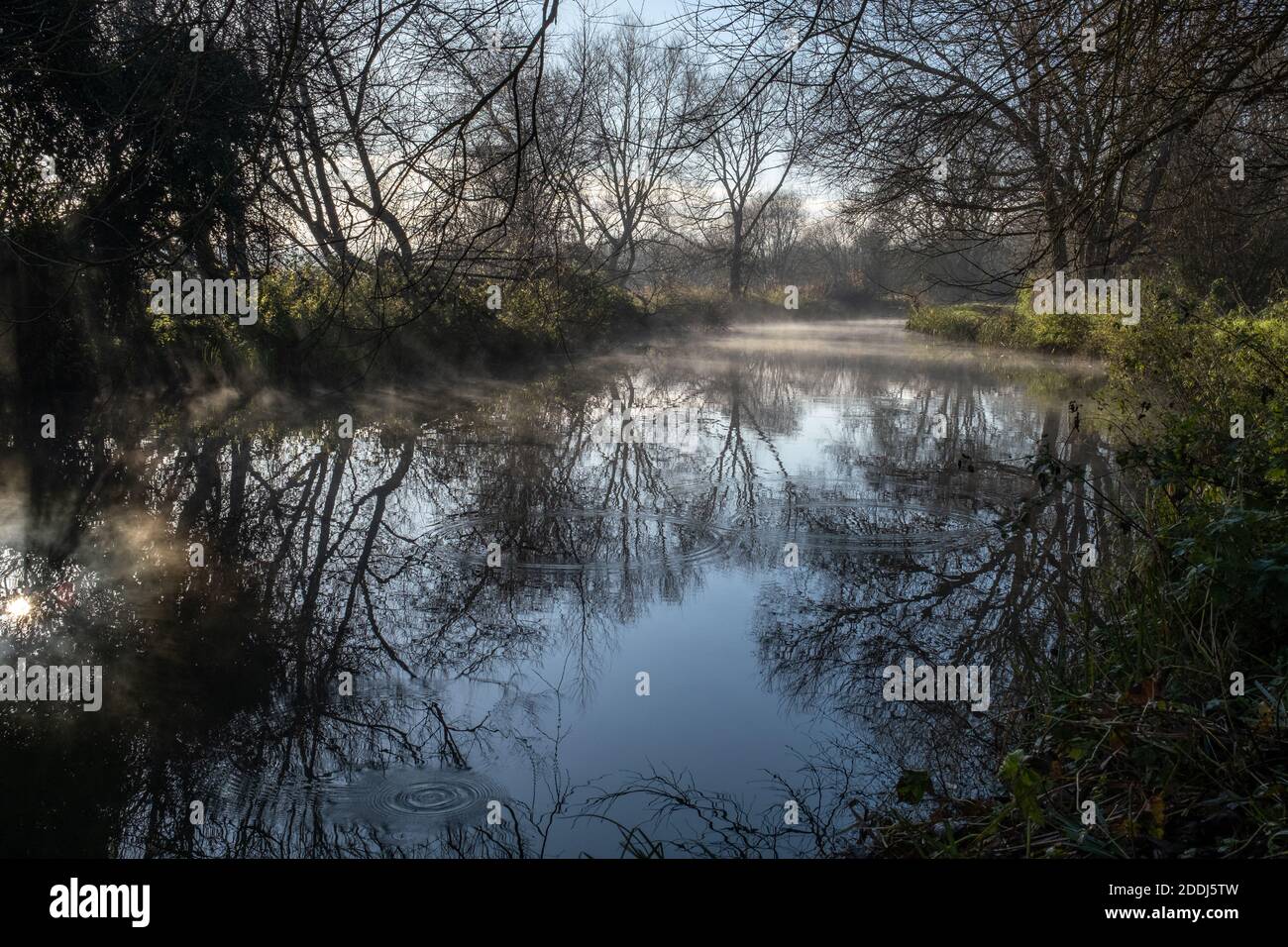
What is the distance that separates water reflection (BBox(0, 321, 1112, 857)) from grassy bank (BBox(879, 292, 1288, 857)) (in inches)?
12.2

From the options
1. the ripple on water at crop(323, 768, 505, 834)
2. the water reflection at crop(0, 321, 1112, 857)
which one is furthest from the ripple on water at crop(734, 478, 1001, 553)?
the ripple on water at crop(323, 768, 505, 834)

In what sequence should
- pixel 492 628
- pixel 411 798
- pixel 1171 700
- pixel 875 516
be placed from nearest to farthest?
pixel 411 798 → pixel 1171 700 → pixel 492 628 → pixel 875 516

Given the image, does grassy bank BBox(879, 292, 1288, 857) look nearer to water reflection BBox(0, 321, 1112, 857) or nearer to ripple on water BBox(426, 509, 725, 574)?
water reflection BBox(0, 321, 1112, 857)

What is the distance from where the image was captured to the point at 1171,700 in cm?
365

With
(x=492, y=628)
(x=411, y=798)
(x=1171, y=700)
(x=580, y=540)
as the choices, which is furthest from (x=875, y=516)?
(x=411, y=798)

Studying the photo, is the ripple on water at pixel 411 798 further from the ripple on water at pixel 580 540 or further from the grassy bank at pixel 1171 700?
the ripple on water at pixel 580 540

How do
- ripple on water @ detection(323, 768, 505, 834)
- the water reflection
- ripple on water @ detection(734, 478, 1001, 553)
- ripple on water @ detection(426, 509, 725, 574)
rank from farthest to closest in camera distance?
1. ripple on water @ detection(734, 478, 1001, 553)
2. ripple on water @ detection(426, 509, 725, 574)
3. the water reflection
4. ripple on water @ detection(323, 768, 505, 834)

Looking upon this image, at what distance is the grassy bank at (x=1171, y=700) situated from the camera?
302 centimetres

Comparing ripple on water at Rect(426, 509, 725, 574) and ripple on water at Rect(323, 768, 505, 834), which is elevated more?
ripple on water at Rect(426, 509, 725, 574)

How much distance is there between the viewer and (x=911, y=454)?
34.7 ft

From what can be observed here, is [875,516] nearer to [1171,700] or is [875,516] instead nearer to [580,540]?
[580,540]

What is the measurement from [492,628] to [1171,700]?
3.14 meters

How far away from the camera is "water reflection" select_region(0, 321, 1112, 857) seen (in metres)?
3.50

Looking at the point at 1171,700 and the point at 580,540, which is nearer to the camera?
the point at 1171,700
